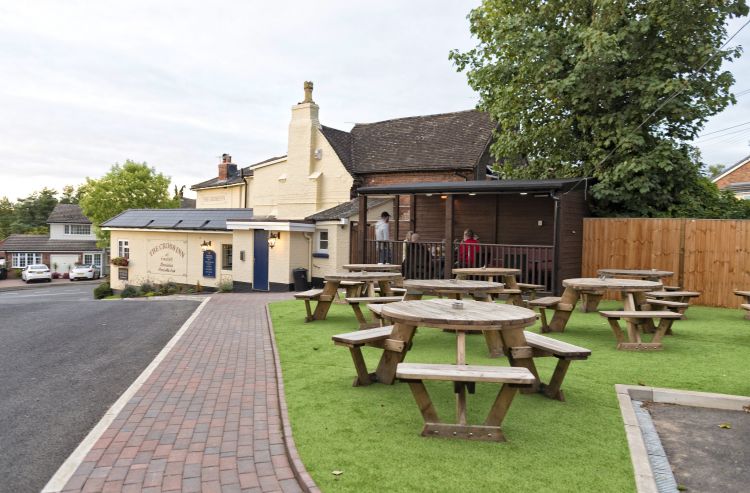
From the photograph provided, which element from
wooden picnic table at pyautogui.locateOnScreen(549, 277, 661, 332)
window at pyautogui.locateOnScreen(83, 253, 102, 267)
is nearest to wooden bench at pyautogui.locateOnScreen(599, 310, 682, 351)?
wooden picnic table at pyautogui.locateOnScreen(549, 277, 661, 332)

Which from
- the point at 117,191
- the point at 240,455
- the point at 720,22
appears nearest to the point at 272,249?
the point at 720,22

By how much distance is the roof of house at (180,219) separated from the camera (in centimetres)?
2595

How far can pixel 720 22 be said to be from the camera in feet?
49.6

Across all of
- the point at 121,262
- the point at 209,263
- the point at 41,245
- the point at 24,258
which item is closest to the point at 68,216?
the point at 41,245

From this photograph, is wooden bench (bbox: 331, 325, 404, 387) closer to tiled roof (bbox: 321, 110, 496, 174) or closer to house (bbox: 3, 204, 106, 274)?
tiled roof (bbox: 321, 110, 496, 174)

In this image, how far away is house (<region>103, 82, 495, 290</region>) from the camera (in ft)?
71.4

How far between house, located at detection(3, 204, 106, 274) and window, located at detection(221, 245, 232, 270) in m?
38.8

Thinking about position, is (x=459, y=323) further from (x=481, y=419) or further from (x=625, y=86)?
(x=625, y=86)

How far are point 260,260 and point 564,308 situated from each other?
51.9 feet

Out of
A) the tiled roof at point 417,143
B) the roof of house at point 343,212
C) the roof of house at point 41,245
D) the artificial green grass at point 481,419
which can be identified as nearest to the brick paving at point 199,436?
the artificial green grass at point 481,419

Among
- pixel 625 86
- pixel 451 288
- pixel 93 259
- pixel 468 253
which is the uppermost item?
pixel 625 86

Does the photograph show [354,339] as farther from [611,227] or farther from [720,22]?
[720,22]

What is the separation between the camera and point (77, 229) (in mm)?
60375

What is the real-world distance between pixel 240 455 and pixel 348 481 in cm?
99
